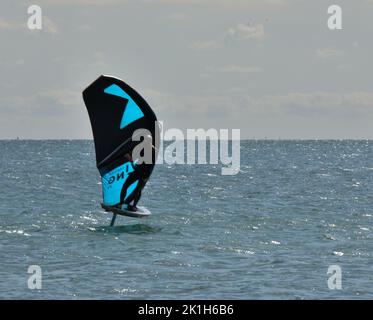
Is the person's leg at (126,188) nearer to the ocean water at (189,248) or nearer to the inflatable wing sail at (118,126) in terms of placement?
the inflatable wing sail at (118,126)

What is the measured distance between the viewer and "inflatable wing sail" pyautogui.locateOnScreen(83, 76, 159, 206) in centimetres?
3098

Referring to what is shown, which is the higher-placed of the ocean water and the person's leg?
the person's leg

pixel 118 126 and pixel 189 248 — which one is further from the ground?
pixel 118 126

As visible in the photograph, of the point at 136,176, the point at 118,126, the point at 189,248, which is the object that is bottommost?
the point at 189,248

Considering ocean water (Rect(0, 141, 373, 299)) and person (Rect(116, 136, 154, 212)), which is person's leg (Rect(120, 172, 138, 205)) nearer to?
person (Rect(116, 136, 154, 212))

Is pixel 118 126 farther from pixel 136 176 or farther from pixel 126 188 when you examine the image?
pixel 126 188

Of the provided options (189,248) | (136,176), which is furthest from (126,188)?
(189,248)

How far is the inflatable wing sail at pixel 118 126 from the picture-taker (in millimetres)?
30984

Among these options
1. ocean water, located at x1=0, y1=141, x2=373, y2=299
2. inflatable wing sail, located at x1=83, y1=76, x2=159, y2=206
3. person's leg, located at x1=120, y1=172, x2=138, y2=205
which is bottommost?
ocean water, located at x1=0, y1=141, x2=373, y2=299

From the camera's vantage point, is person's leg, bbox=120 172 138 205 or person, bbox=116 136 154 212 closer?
person, bbox=116 136 154 212

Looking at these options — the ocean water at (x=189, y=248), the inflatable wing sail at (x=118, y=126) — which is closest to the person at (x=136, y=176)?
the inflatable wing sail at (x=118, y=126)

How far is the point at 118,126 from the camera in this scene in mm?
31188

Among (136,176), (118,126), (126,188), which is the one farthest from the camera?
(126,188)

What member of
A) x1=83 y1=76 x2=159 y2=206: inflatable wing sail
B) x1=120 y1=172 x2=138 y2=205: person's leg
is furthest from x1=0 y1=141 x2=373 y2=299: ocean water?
x1=83 y1=76 x2=159 y2=206: inflatable wing sail
